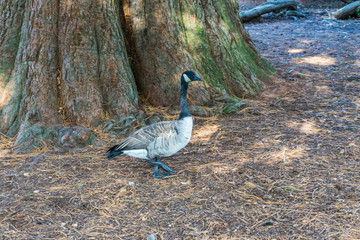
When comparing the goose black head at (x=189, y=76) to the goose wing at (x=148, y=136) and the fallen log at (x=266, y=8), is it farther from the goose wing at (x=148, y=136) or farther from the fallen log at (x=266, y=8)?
the fallen log at (x=266, y=8)

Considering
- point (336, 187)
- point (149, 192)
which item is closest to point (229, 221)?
point (149, 192)

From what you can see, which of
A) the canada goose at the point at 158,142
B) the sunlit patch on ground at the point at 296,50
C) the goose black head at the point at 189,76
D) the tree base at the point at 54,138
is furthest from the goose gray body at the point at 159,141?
the sunlit patch on ground at the point at 296,50

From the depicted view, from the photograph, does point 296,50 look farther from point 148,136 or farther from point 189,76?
point 148,136

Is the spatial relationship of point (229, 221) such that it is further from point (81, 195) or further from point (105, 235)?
point (81, 195)

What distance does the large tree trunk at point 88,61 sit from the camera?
5656 millimetres

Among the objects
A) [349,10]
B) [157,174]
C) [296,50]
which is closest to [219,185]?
[157,174]

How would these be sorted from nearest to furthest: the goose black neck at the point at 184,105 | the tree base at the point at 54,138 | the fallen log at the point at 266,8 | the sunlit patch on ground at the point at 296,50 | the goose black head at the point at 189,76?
the goose black neck at the point at 184,105
the goose black head at the point at 189,76
the tree base at the point at 54,138
the sunlit patch on ground at the point at 296,50
the fallen log at the point at 266,8

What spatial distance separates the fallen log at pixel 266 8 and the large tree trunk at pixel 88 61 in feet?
36.8

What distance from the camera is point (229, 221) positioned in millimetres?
3602

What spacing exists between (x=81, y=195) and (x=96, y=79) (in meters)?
2.31

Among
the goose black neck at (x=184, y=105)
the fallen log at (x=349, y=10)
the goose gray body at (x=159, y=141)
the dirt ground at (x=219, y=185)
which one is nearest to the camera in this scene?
the dirt ground at (x=219, y=185)

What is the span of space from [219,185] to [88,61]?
3.00 metres

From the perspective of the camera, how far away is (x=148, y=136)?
4586 mm

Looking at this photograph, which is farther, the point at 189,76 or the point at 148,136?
the point at 189,76
